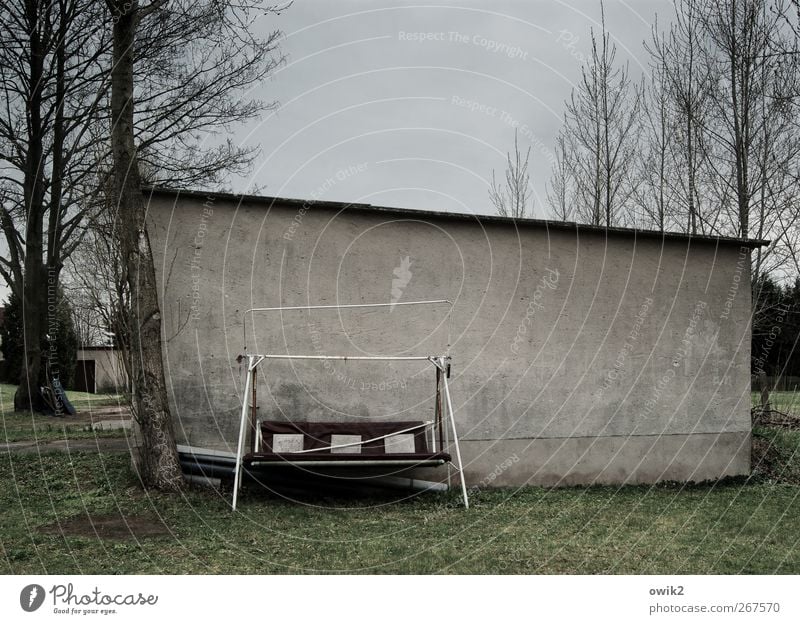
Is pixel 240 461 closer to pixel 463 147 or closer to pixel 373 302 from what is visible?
pixel 373 302

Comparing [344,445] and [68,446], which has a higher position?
[344,445]

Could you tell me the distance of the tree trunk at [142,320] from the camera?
340 inches

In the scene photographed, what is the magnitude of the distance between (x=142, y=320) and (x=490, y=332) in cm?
459

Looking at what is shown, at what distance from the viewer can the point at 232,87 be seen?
1691 centimetres

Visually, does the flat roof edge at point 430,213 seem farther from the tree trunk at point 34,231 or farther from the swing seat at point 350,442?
the tree trunk at point 34,231

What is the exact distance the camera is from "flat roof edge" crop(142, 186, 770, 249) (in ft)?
30.5

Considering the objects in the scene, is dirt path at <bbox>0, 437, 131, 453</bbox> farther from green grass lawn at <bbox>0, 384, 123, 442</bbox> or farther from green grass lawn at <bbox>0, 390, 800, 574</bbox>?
green grass lawn at <bbox>0, 390, 800, 574</bbox>

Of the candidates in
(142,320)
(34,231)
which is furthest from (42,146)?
(142,320)

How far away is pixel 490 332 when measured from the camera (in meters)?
10.3

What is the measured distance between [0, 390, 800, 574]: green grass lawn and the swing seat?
0.59 metres

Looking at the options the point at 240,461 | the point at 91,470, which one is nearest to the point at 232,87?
the point at 91,470

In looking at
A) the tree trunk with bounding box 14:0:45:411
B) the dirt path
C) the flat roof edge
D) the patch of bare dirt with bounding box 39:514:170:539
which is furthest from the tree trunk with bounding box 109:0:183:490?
the tree trunk with bounding box 14:0:45:411

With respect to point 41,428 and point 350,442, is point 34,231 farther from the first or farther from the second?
point 350,442

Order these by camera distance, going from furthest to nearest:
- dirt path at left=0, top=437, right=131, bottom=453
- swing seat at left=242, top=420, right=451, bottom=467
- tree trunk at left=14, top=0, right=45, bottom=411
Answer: tree trunk at left=14, top=0, right=45, bottom=411 < dirt path at left=0, top=437, right=131, bottom=453 < swing seat at left=242, top=420, right=451, bottom=467
